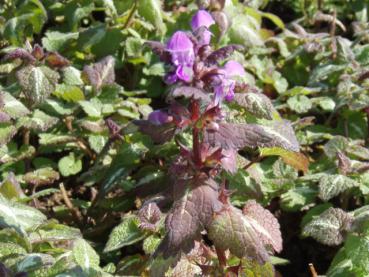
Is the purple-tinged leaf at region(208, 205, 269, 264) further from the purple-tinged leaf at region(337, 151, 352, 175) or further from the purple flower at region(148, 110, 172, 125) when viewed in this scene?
the purple-tinged leaf at region(337, 151, 352, 175)

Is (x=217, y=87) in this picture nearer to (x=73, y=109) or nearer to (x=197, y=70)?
(x=197, y=70)

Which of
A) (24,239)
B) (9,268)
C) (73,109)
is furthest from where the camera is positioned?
(73,109)

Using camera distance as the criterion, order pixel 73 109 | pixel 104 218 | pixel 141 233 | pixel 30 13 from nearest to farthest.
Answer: pixel 141 233
pixel 104 218
pixel 73 109
pixel 30 13

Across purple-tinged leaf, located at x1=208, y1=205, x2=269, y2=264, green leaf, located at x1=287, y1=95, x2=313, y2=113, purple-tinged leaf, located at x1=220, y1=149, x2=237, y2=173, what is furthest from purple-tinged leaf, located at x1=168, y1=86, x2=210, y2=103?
green leaf, located at x1=287, y1=95, x2=313, y2=113

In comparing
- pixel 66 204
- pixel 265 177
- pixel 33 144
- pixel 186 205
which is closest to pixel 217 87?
pixel 186 205

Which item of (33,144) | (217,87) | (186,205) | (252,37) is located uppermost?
(217,87)

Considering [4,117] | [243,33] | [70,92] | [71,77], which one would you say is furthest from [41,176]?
[243,33]

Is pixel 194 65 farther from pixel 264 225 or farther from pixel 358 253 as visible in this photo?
pixel 358 253
